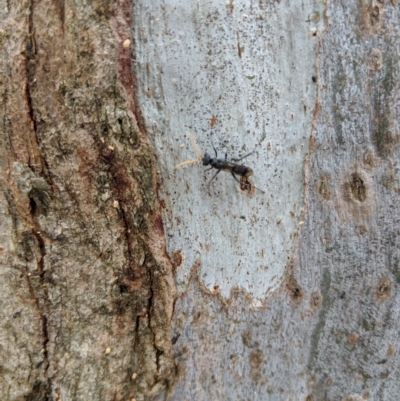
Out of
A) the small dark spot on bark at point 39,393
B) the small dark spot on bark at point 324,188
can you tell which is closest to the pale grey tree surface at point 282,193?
the small dark spot on bark at point 324,188

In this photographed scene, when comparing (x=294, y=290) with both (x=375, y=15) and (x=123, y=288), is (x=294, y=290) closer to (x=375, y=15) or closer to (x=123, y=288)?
(x=123, y=288)

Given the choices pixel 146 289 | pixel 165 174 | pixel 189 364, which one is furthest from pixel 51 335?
pixel 165 174

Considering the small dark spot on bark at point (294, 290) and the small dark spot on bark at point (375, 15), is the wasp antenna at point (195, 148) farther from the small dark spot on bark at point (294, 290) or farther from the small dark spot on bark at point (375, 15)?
the small dark spot on bark at point (375, 15)

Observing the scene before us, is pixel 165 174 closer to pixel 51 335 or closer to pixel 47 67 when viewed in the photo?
pixel 47 67

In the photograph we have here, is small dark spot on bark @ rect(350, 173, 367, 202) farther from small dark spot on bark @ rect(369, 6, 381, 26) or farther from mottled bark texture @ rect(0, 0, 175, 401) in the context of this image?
mottled bark texture @ rect(0, 0, 175, 401)

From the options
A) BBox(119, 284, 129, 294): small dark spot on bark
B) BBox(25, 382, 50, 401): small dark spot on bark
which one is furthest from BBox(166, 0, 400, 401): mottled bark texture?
BBox(25, 382, 50, 401): small dark spot on bark

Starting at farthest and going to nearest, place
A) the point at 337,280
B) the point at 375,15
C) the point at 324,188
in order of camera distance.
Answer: the point at 337,280
the point at 324,188
the point at 375,15

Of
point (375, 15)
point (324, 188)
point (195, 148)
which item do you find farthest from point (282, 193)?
point (375, 15)
